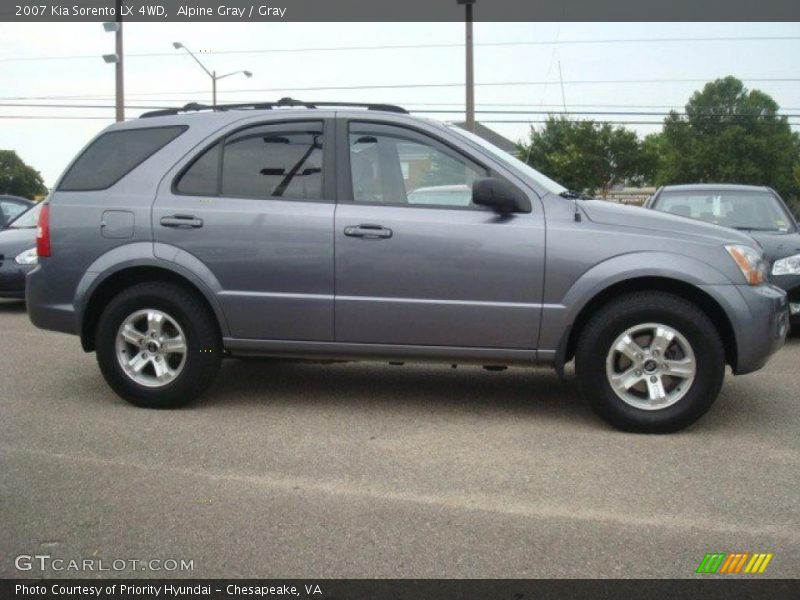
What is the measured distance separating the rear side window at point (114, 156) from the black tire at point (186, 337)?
78 centimetres

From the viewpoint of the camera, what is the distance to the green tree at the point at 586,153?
42750mm

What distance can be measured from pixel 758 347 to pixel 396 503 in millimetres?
2468

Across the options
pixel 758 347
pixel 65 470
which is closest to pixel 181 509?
pixel 65 470

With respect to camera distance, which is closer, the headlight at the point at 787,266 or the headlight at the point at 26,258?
the headlight at the point at 787,266

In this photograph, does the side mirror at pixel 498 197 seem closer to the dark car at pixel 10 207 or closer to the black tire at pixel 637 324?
the black tire at pixel 637 324

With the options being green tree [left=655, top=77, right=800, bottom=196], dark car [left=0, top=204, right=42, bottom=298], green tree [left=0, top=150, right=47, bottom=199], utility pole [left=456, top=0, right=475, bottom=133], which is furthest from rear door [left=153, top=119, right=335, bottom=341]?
green tree [left=0, top=150, right=47, bottom=199]

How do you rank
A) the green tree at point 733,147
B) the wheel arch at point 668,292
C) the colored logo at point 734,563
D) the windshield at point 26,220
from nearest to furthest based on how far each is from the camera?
1. the colored logo at point 734,563
2. the wheel arch at point 668,292
3. the windshield at point 26,220
4. the green tree at point 733,147

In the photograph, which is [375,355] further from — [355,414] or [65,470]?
[65,470]

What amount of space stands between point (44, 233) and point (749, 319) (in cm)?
446

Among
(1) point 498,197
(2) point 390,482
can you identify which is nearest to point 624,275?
(1) point 498,197

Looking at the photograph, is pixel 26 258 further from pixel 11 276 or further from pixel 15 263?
pixel 11 276

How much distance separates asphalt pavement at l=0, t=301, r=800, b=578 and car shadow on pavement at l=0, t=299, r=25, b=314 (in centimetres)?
530

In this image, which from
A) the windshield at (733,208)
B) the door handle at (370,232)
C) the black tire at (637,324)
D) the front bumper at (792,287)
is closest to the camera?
the black tire at (637,324)
